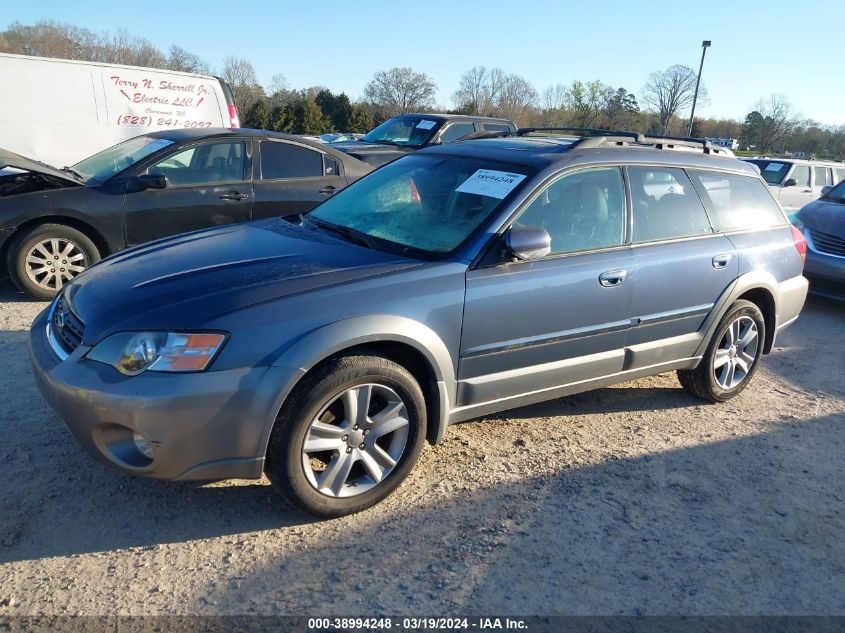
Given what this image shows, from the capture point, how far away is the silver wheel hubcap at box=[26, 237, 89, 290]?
5805mm

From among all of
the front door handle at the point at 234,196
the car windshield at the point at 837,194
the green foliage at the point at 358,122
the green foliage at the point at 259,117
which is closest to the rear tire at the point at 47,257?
the front door handle at the point at 234,196

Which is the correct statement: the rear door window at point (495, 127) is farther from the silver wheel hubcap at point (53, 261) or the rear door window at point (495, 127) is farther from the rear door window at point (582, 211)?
the rear door window at point (582, 211)

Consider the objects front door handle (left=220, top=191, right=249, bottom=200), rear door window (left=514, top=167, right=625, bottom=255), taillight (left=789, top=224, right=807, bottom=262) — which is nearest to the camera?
rear door window (left=514, top=167, right=625, bottom=255)

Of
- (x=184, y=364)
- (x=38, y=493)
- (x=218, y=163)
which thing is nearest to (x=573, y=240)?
(x=184, y=364)

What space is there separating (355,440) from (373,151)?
8.54 metres

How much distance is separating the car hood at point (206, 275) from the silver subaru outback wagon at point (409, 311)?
1 centimetres

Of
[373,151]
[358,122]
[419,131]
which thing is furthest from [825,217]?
[358,122]

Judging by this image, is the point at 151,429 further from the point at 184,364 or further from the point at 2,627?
the point at 2,627

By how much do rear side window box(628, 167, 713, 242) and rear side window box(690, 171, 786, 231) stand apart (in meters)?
0.13

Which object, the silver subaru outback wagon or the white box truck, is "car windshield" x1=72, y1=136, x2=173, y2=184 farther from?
the silver subaru outback wagon

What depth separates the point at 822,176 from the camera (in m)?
14.9

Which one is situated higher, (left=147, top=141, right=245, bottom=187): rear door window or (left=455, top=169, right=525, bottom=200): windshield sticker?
(left=455, top=169, right=525, bottom=200): windshield sticker

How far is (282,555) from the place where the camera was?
2.81m

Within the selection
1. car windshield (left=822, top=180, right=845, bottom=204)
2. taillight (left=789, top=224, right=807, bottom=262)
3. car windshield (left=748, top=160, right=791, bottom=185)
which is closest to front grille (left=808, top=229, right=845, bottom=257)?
car windshield (left=822, top=180, right=845, bottom=204)
